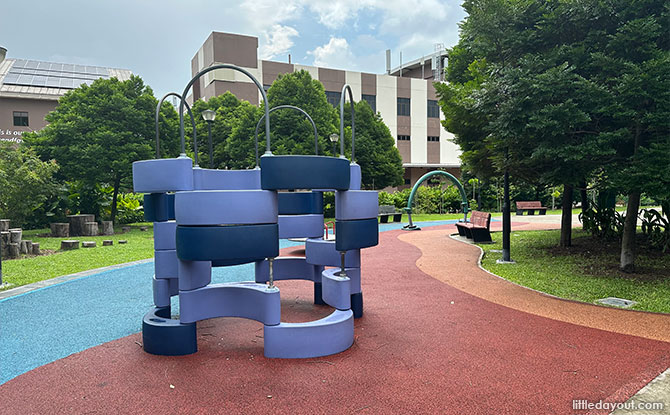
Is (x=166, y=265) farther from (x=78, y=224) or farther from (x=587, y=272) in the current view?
(x=78, y=224)

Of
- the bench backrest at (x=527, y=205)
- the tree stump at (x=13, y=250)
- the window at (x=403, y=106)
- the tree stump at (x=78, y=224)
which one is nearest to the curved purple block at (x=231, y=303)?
the tree stump at (x=13, y=250)

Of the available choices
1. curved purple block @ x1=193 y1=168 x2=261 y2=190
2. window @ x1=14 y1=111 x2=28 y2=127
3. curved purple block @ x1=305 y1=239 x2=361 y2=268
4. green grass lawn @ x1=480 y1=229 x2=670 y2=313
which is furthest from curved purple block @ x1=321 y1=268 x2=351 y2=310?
window @ x1=14 y1=111 x2=28 y2=127

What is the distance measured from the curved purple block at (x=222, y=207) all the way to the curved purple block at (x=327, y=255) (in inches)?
72.5

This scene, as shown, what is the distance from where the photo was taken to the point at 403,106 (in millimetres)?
45125

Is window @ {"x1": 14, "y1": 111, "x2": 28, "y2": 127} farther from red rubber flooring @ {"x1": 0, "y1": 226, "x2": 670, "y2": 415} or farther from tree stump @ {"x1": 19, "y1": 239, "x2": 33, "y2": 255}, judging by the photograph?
red rubber flooring @ {"x1": 0, "y1": 226, "x2": 670, "y2": 415}

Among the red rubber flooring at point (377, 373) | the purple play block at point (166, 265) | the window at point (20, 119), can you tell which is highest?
the window at point (20, 119)

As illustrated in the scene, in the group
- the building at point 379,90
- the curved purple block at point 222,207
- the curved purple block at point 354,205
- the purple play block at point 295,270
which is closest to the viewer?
the curved purple block at point 222,207

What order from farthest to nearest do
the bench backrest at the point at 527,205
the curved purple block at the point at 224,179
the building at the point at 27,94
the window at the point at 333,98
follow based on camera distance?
the window at the point at 333,98 → the building at the point at 27,94 → the bench backrest at the point at 527,205 → the curved purple block at the point at 224,179

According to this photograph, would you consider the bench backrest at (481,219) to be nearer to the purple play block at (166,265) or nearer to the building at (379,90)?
the purple play block at (166,265)

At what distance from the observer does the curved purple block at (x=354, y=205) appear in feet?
16.7

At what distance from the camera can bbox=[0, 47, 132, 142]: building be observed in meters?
34.8

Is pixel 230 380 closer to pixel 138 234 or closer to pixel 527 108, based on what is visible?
pixel 527 108

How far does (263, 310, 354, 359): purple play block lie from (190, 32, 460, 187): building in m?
35.1

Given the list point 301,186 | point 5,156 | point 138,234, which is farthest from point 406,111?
point 301,186
